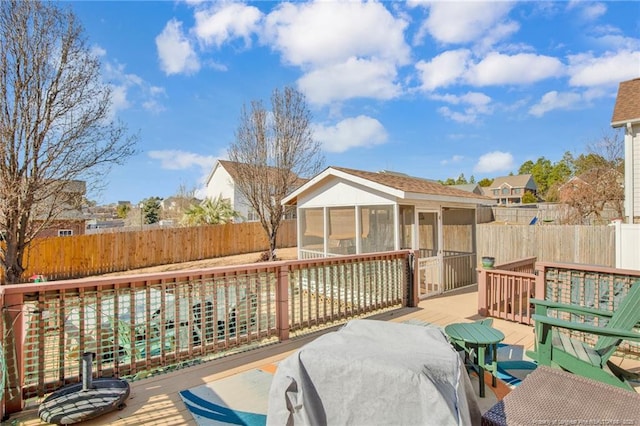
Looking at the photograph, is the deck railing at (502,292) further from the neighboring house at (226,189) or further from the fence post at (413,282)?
the neighboring house at (226,189)

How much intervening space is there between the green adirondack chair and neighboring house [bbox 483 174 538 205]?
52354mm

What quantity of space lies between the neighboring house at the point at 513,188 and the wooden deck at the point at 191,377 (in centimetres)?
5074

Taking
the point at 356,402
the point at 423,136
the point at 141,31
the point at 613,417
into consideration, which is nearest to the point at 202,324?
the point at 356,402

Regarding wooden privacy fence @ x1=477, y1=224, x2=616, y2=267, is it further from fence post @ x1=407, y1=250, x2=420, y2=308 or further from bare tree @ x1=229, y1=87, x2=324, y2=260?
bare tree @ x1=229, y1=87, x2=324, y2=260

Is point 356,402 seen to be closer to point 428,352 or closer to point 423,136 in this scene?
point 428,352

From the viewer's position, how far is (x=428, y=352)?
1682 mm

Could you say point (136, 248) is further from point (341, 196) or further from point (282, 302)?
point (282, 302)

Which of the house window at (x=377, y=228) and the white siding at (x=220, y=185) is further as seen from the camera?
the white siding at (x=220, y=185)

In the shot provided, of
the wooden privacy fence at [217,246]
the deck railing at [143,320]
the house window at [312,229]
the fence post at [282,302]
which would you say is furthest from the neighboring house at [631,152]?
the fence post at [282,302]

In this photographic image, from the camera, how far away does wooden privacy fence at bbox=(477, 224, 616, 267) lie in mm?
10312

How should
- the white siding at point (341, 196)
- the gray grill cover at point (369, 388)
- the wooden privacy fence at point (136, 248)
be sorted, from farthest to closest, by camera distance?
1. the wooden privacy fence at point (136, 248)
2. the white siding at point (341, 196)
3. the gray grill cover at point (369, 388)

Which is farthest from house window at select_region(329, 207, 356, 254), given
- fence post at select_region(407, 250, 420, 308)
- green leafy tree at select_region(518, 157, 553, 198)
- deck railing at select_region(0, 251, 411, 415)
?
green leafy tree at select_region(518, 157, 553, 198)

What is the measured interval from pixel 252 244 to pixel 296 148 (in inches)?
290

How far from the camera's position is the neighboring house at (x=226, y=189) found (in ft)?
73.9
